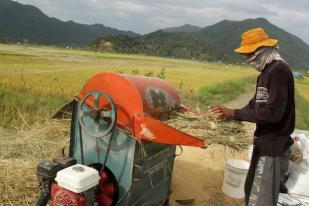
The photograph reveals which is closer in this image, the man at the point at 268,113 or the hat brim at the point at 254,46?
the man at the point at 268,113

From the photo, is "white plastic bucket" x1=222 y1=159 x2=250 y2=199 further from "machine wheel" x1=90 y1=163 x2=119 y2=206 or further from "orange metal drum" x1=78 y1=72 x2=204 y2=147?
"machine wheel" x1=90 y1=163 x2=119 y2=206

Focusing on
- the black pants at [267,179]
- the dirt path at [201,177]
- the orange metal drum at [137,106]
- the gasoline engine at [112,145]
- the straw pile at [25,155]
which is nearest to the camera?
the gasoline engine at [112,145]

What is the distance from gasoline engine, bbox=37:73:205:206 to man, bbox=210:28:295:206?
56cm

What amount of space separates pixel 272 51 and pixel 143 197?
1.80 meters

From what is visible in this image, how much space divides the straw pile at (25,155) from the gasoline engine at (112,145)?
0.92 m

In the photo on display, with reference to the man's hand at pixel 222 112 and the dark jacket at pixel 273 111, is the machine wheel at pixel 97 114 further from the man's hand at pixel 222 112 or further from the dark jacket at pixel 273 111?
the dark jacket at pixel 273 111

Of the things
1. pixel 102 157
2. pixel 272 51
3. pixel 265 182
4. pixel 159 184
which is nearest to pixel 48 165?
pixel 102 157

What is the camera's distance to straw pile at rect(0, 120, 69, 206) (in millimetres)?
4121

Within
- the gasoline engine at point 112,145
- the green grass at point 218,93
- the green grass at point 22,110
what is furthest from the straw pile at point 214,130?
the green grass at point 218,93

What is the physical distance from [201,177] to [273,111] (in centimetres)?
321

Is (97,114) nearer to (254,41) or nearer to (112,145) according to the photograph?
(112,145)

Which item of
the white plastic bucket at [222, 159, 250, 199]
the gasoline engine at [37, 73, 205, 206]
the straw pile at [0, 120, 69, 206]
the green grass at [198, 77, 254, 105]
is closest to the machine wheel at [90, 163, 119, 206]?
the gasoline engine at [37, 73, 205, 206]

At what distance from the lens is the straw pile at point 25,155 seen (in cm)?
412

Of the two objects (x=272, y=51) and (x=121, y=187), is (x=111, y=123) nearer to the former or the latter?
(x=121, y=187)
